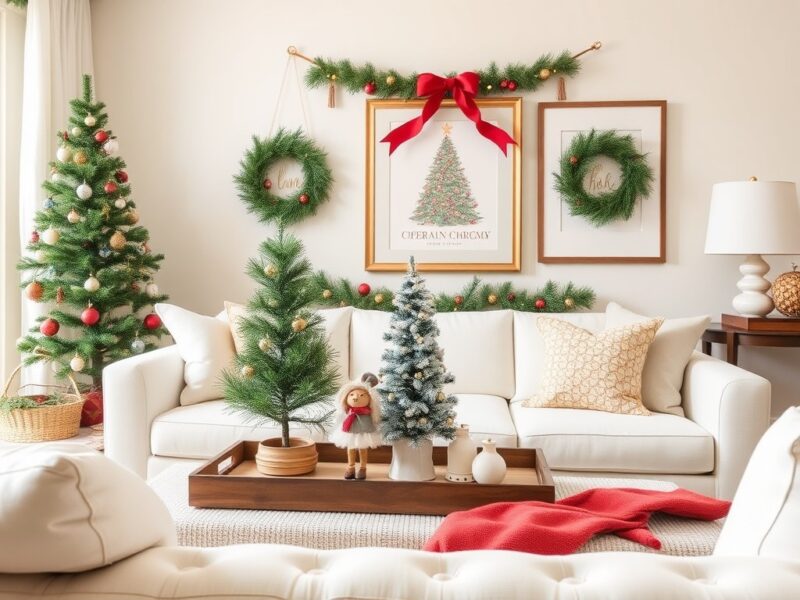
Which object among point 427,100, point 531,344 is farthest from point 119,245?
point 531,344

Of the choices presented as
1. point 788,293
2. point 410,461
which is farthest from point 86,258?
point 788,293

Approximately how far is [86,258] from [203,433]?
3.97 feet

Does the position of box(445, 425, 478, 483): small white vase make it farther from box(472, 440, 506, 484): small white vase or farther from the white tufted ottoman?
the white tufted ottoman

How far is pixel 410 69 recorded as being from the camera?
3723 mm

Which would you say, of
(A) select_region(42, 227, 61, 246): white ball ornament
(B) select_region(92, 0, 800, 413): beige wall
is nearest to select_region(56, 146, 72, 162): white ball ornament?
(A) select_region(42, 227, 61, 246): white ball ornament

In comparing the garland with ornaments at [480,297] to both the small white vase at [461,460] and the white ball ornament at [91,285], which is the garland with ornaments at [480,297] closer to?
the white ball ornament at [91,285]

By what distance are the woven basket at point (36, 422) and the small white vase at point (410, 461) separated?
6.50 feet

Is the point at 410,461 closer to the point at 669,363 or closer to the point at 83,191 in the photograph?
the point at 669,363

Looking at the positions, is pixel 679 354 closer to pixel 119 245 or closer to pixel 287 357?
pixel 287 357

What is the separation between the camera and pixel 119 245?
3.43m

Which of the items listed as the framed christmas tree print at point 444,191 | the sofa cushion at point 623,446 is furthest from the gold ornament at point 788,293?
the framed christmas tree print at point 444,191

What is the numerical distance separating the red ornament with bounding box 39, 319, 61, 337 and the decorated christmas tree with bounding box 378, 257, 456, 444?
205 cm

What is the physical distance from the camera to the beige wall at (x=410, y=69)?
3607 millimetres

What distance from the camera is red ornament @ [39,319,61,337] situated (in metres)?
3.33
